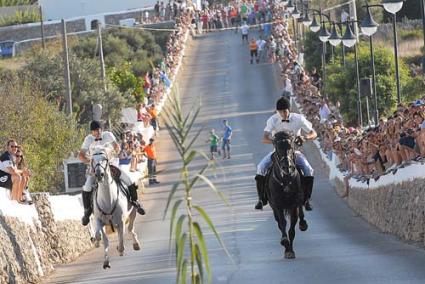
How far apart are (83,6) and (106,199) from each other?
4350 inches

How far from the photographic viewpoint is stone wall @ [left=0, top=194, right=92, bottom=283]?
21125mm

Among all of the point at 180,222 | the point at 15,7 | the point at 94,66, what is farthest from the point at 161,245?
the point at 15,7

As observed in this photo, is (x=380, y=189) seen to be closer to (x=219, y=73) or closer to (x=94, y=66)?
(x=94, y=66)

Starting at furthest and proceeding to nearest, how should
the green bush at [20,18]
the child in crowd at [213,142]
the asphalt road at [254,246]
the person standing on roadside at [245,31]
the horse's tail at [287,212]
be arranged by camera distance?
the green bush at [20,18], the person standing on roadside at [245,31], the child in crowd at [213,142], the horse's tail at [287,212], the asphalt road at [254,246]

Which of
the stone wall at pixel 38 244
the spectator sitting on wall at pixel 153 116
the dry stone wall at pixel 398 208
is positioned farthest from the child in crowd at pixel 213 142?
the stone wall at pixel 38 244

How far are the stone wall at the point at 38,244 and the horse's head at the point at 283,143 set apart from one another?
4.70m

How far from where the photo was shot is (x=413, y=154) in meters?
24.2

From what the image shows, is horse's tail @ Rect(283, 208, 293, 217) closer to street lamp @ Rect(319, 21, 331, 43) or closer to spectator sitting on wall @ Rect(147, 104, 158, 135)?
street lamp @ Rect(319, 21, 331, 43)

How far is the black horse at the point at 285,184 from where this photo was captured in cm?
2069

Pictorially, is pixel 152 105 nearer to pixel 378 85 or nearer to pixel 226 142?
pixel 226 142

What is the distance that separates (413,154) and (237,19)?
7785cm

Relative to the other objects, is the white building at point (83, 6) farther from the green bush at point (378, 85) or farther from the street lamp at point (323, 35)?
the street lamp at point (323, 35)

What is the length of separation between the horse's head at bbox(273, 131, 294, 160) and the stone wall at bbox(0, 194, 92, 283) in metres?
4.70

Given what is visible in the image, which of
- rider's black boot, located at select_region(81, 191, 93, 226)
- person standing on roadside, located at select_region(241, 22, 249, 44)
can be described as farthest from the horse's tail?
person standing on roadside, located at select_region(241, 22, 249, 44)
